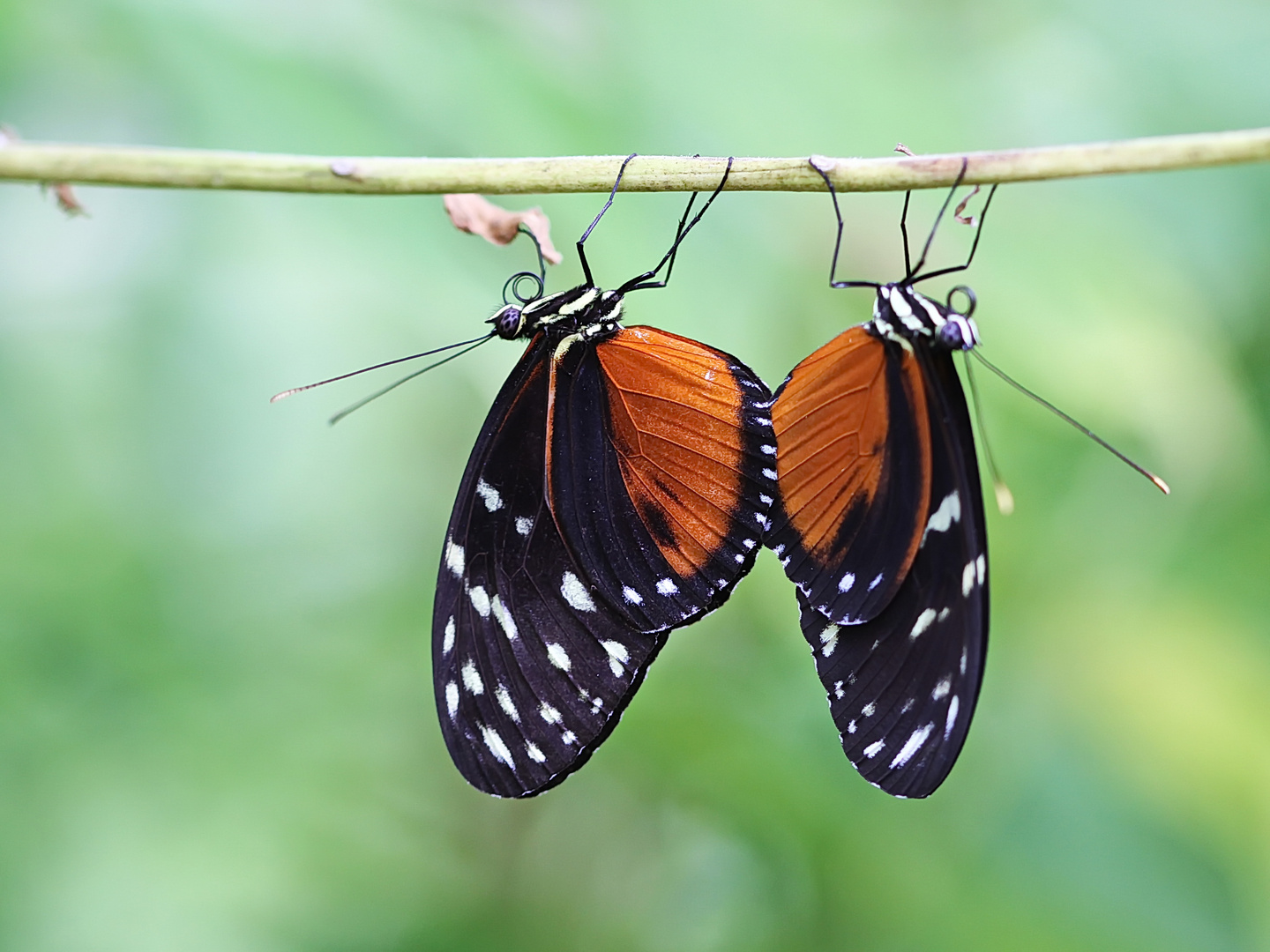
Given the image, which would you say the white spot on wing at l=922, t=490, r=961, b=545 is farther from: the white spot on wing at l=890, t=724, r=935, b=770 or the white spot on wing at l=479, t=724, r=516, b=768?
the white spot on wing at l=479, t=724, r=516, b=768

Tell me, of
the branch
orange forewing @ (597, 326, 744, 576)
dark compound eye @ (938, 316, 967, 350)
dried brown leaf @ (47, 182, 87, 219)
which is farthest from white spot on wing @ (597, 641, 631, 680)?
dried brown leaf @ (47, 182, 87, 219)

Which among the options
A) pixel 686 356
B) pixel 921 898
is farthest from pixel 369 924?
pixel 686 356

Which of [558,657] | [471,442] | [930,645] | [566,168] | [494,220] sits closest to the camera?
[566,168]

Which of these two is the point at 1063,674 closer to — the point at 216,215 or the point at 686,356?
the point at 686,356

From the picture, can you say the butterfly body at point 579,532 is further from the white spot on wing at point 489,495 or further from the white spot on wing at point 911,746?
the white spot on wing at point 911,746

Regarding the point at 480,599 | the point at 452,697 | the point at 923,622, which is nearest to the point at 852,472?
the point at 923,622

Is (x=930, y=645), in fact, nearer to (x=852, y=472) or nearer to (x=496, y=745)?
(x=852, y=472)
